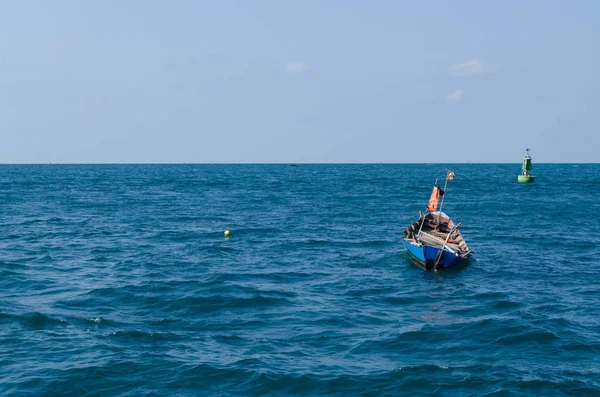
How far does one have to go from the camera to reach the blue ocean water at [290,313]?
71.9ft

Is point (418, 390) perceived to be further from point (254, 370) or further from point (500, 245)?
point (500, 245)

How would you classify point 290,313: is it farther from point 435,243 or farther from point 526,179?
point 526,179

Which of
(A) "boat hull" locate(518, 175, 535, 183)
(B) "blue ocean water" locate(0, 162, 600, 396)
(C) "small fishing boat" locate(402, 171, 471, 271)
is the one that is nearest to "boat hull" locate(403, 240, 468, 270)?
(C) "small fishing boat" locate(402, 171, 471, 271)

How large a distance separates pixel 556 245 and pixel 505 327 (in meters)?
25.7

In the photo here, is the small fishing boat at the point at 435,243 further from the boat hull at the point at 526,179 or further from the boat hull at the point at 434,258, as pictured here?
the boat hull at the point at 526,179

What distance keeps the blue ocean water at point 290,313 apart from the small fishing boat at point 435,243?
0.90 m

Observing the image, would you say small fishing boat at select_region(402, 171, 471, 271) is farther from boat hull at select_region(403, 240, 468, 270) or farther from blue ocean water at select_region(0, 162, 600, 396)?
blue ocean water at select_region(0, 162, 600, 396)

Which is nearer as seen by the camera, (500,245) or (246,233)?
(500,245)

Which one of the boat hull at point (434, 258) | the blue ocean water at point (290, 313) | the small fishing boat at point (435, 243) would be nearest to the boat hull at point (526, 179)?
the blue ocean water at point (290, 313)

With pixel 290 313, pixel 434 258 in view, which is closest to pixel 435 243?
pixel 434 258

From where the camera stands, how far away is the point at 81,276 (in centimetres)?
3738

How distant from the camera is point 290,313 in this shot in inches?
1175

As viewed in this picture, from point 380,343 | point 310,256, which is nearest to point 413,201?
point 310,256

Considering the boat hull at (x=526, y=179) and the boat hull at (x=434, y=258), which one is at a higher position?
the boat hull at (x=526, y=179)
